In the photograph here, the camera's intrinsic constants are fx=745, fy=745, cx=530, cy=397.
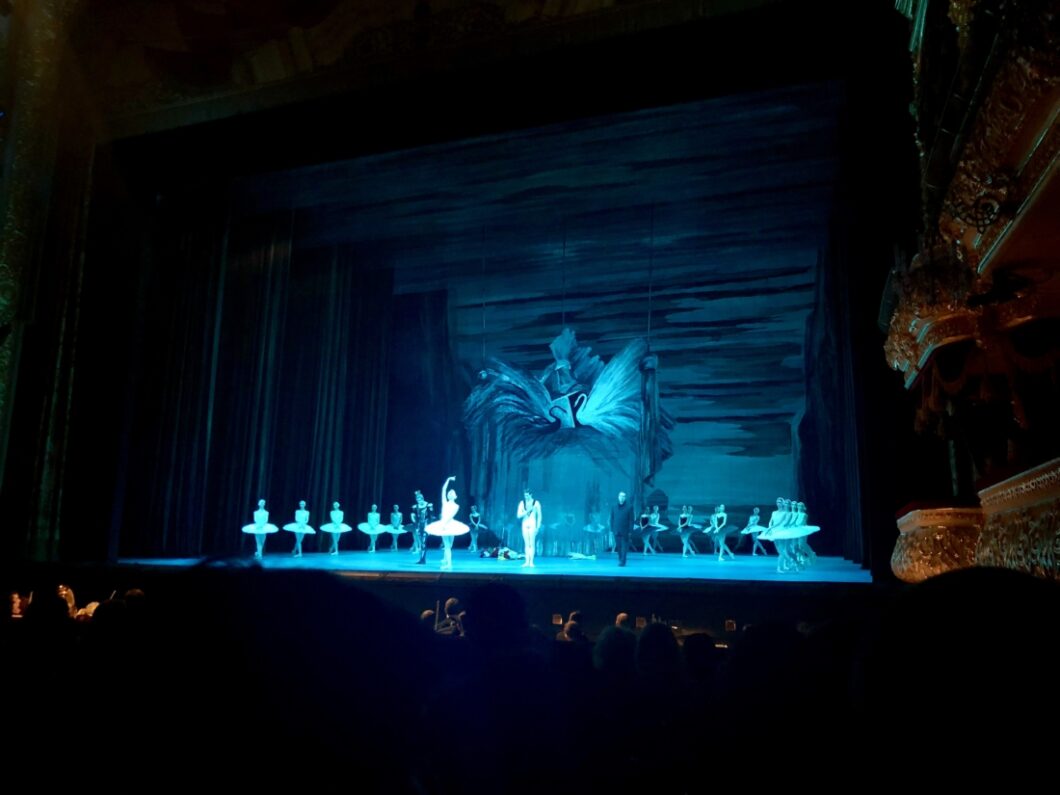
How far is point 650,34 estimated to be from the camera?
22.3 feet

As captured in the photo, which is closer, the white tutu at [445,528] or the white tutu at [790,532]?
the white tutu at [790,532]

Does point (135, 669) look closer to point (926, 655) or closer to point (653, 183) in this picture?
point (926, 655)

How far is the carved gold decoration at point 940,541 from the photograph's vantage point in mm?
3373

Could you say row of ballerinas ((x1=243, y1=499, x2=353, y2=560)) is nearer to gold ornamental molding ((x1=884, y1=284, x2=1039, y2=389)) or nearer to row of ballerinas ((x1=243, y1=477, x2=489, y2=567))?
row of ballerinas ((x1=243, y1=477, x2=489, y2=567))

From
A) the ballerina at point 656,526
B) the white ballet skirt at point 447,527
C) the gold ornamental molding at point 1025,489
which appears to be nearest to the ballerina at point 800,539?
the ballerina at point 656,526

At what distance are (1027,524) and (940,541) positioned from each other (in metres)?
1.30

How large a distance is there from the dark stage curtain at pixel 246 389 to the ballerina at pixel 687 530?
576 centimetres

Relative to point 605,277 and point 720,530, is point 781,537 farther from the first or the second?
point 605,277

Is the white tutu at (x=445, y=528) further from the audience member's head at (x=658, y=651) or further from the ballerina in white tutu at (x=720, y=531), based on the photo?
the audience member's head at (x=658, y=651)

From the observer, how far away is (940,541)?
3451mm

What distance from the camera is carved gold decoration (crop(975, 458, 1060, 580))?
2.02 metres

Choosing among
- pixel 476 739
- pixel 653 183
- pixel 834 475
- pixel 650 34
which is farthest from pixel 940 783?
pixel 834 475

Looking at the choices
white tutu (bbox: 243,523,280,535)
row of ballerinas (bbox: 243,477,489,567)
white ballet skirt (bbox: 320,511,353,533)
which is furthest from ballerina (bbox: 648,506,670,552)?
white tutu (bbox: 243,523,280,535)

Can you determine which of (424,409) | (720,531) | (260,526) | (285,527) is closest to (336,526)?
(285,527)
